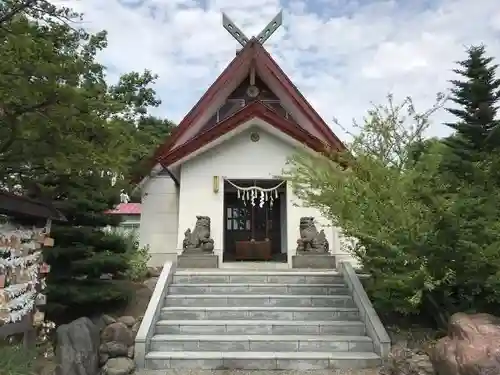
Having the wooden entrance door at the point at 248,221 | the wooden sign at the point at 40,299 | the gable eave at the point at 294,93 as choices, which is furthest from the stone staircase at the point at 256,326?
the gable eave at the point at 294,93

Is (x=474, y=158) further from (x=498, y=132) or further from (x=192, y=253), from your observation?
(x=192, y=253)

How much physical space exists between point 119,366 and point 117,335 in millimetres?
520

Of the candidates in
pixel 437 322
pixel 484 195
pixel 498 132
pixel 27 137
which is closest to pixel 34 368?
pixel 27 137

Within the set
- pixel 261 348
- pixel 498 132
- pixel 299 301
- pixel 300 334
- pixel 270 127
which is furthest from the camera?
pixel 270 127

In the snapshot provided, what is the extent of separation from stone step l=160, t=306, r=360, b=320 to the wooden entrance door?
5.10 metres

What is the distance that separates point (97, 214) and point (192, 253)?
2.53 metres

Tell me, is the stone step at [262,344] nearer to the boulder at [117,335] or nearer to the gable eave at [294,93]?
the boulder at [117,335]

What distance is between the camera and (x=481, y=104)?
904cm

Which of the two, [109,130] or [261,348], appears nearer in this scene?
[109,130]

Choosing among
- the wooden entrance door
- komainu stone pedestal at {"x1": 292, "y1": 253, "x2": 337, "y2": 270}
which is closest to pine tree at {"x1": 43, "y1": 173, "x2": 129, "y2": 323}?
komainu stone pedestal at {"x1": 292, "y1": 253, "x2": 337, "y2": 270}

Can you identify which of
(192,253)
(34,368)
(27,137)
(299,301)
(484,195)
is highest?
(27,137)

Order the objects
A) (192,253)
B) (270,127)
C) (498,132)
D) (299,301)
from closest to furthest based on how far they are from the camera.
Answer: (299,301)
(498,132)
(192,253)
(270,127)

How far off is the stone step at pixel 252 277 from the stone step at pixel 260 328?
5.10ft

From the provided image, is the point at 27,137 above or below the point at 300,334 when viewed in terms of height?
above
